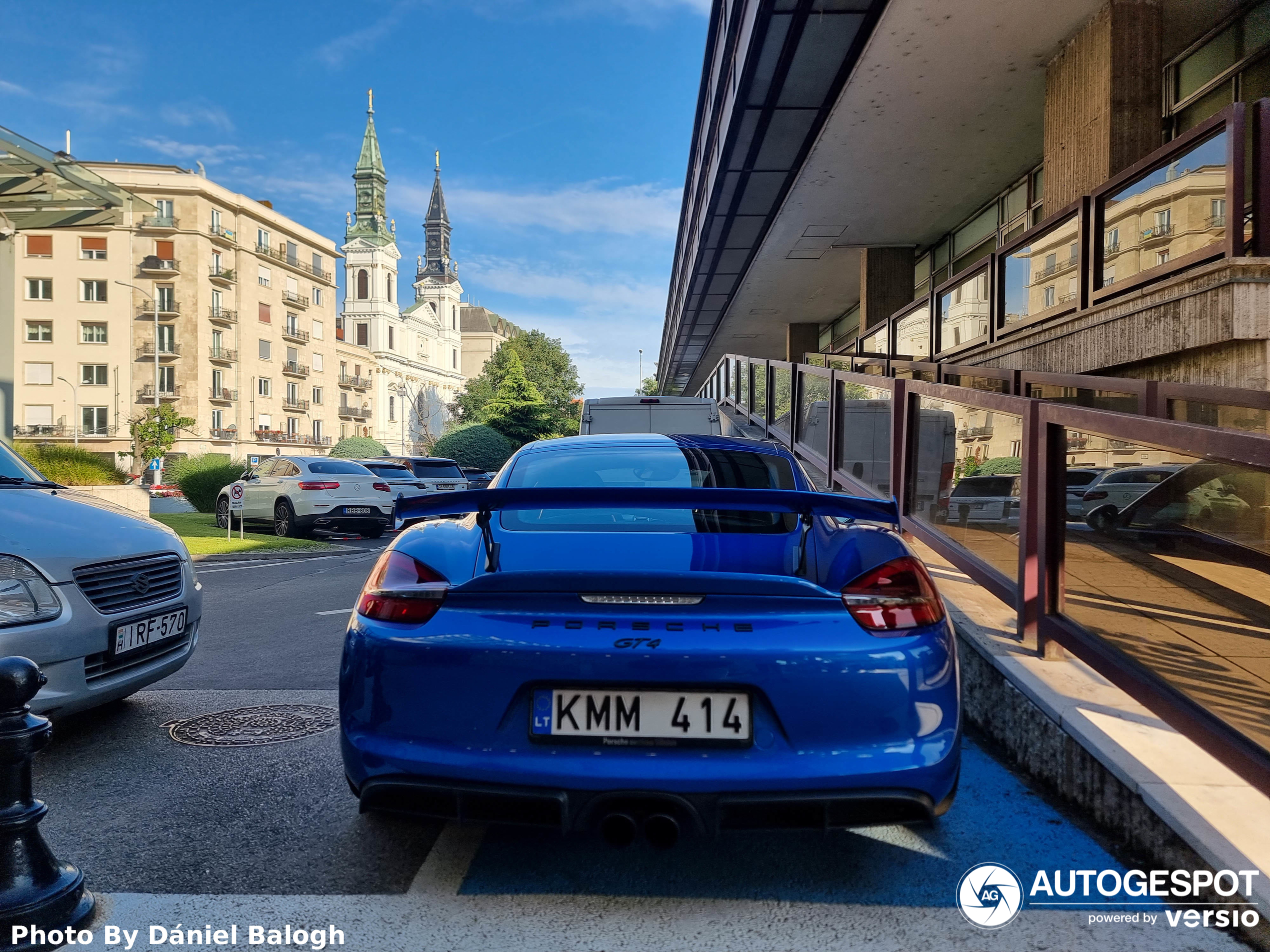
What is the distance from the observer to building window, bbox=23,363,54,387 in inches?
2480

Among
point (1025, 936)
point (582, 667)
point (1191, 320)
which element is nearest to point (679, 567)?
point (582, 667)

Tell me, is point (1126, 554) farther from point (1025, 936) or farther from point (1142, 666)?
point (1025, 936)

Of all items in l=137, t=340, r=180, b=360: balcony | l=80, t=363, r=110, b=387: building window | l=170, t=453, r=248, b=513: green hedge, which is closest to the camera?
l=170, t=453, r=248, b=513: green hedge

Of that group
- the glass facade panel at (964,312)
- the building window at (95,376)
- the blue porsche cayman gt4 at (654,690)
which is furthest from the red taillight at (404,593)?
the building window at (95,376)

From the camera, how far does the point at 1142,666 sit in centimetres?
339

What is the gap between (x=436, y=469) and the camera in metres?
21.5

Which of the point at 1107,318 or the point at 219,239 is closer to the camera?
the point at 1107,318

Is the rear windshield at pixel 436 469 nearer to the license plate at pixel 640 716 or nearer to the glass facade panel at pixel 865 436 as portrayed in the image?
the glass facade panel at pixel 865 436

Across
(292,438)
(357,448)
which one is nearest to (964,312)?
(292,438)

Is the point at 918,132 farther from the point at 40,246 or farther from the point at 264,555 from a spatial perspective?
the point at 40,246

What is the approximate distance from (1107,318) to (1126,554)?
5.20 meters

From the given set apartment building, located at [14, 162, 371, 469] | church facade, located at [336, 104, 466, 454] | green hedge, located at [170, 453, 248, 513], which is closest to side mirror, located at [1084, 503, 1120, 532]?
green hedge, located at [170, 453, 248, 513]

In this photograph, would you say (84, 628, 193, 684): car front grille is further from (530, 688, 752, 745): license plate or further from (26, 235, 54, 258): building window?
(26, 235, 54, 258): building window

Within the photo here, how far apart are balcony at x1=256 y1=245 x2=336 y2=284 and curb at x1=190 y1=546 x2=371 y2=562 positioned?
202 ft
